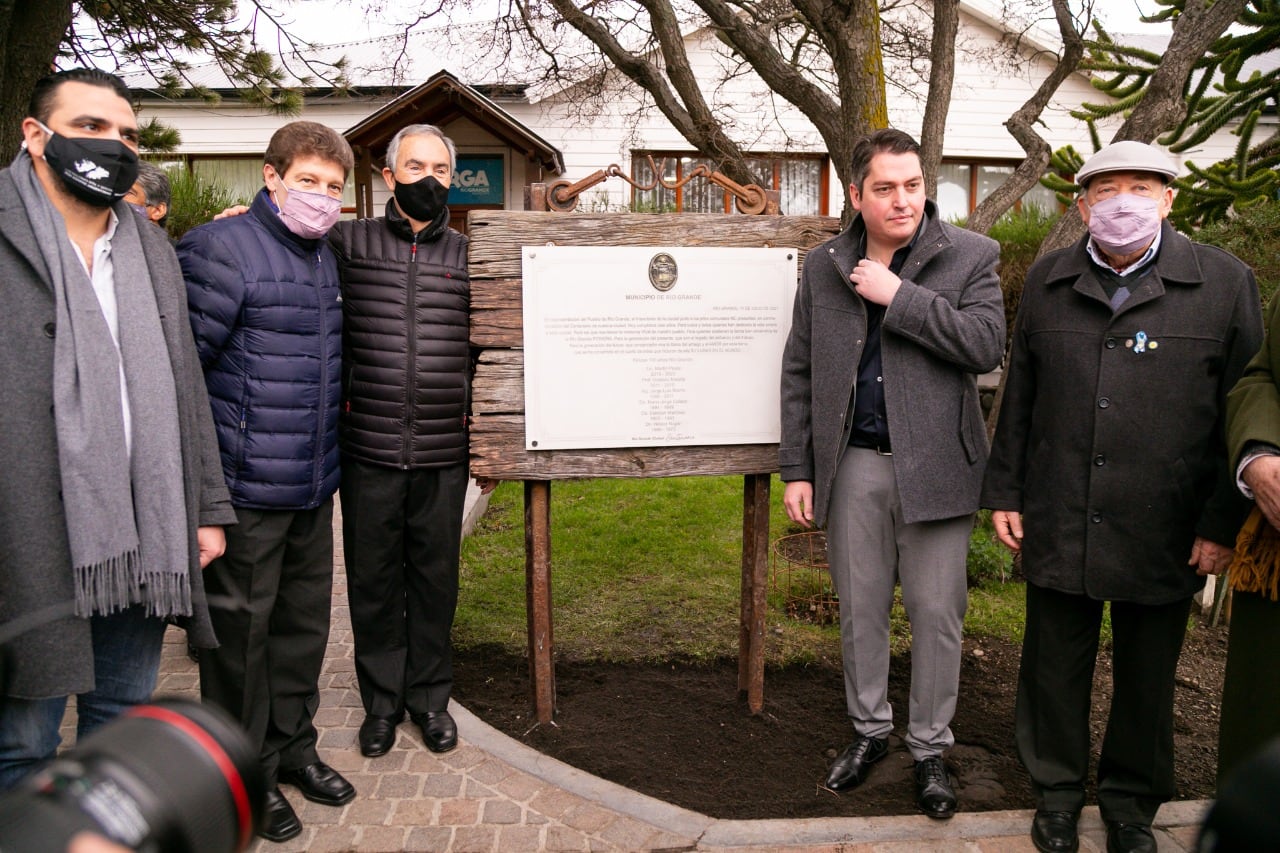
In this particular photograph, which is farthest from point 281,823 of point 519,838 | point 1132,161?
point 1132,161

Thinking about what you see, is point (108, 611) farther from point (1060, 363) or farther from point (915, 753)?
point (1060, 363)

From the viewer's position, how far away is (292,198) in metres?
3.22

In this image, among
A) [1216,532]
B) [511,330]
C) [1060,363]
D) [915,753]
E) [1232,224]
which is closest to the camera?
[1216,532]

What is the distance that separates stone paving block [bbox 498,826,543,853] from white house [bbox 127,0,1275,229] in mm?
9918

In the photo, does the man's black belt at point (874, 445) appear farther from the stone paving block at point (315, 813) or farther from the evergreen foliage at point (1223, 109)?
the evergreen foliage at point (1223, 109)

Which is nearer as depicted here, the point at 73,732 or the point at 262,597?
the point at 262,597

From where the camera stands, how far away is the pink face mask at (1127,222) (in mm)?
2986

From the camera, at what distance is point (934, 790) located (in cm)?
331

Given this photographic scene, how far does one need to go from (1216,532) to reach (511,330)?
8.32ft

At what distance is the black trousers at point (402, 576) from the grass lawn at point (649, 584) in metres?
1.09

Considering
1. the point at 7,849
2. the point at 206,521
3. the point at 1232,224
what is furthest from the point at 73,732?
the point at 1232,224

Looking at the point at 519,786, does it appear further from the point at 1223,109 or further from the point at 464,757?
the point at 1223,109

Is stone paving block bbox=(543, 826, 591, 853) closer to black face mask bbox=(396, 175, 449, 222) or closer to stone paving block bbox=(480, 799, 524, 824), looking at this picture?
stone paving block bbox=(480, 799, 524, 824)

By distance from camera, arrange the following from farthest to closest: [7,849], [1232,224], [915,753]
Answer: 1. [1232,224]
2. [915,753]
3. [7,849]
